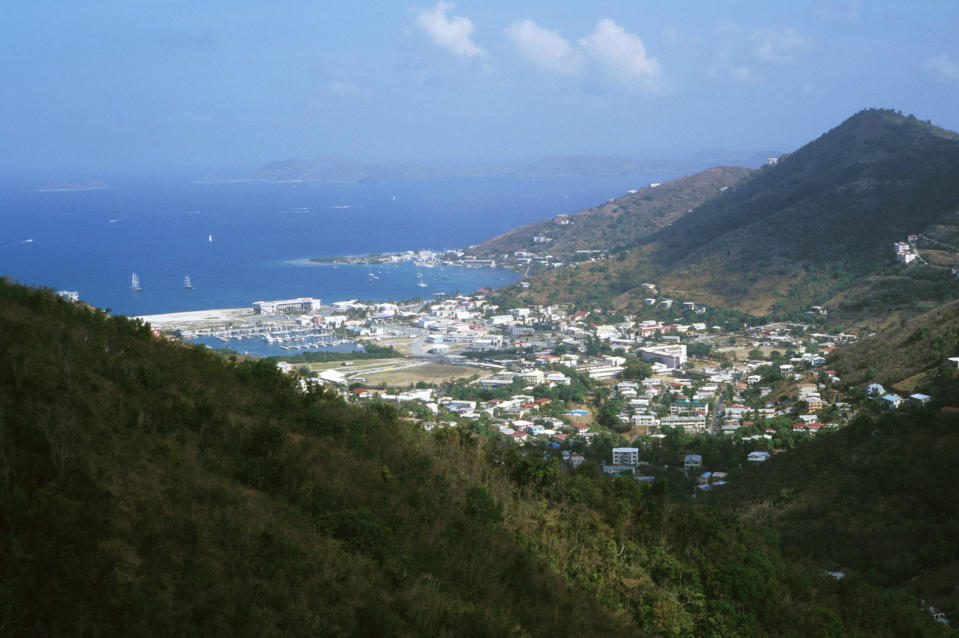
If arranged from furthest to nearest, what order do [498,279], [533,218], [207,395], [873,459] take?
1. [533,218]
2. [498,279]
3. [873,459]
4. [207,395]

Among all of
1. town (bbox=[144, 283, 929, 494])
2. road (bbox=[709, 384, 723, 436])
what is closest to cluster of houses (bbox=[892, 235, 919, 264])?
town (bbox=[144, 283, 929, 494])

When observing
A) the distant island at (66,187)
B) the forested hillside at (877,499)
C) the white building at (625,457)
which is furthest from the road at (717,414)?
the distant island at (66,187)

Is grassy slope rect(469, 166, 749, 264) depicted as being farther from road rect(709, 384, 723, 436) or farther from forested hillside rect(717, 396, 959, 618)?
forested hillside rect(717, 396, 959, 618)

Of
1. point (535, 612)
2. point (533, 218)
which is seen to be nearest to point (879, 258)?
point (535, 612)

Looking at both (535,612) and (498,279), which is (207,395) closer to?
(535,612)

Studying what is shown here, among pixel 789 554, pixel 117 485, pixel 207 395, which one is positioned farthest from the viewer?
pixel 789 554
